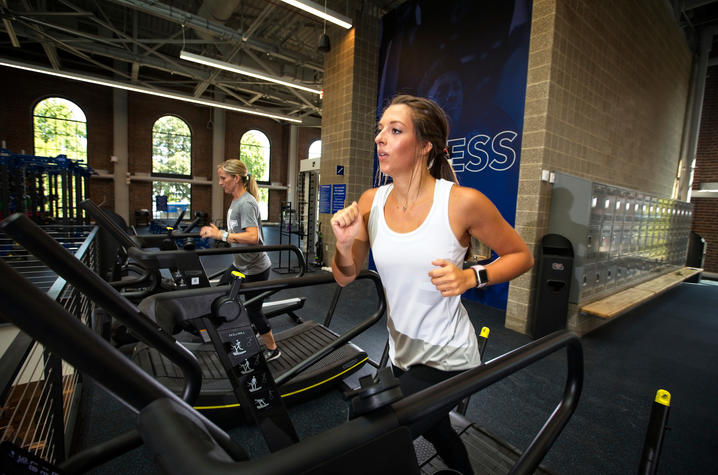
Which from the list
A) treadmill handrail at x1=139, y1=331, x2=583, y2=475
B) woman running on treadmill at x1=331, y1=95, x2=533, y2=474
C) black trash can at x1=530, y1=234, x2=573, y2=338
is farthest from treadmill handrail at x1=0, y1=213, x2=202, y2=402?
black trash can at x1=530, y1=234, x2=573, y2=338

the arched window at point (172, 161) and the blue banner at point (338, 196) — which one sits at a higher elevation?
the arched window at point (172, 161)

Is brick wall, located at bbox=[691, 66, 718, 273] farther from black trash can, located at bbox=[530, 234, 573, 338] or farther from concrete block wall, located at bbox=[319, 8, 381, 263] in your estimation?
concrete block wall, located at bbox=[319, 8, 381, 263]

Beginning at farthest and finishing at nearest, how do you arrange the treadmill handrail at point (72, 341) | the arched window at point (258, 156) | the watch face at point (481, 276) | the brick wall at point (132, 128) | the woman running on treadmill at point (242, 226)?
1. the arched window at point (258, 156)
2. the brick wall at point (132, 128)
3. the woman running on treadmill at point (242, 226)
4. the watch face at point (481, 276)
5. the treadmill handrail at point (72, 341)

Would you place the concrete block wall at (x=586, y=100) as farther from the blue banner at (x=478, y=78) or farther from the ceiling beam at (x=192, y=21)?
the ceiling beam at (x=192, y=21)

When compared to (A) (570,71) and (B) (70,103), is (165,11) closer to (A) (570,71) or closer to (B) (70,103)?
(A) (570,71)

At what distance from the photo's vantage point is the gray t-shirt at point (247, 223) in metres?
3.30

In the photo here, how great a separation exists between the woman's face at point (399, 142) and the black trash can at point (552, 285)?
348cm

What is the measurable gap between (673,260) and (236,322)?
9820mm

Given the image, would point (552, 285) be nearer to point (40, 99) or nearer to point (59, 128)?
point (59, 128)

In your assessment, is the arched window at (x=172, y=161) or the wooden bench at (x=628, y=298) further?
the arched window at (x=172, y=161)

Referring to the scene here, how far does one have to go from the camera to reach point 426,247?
124 centimetres

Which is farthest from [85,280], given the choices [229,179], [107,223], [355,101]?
[355,101]

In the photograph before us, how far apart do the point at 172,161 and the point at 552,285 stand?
16507mm

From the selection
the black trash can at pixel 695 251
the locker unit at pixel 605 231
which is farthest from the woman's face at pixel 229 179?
the black trash can at pixel 695 251
